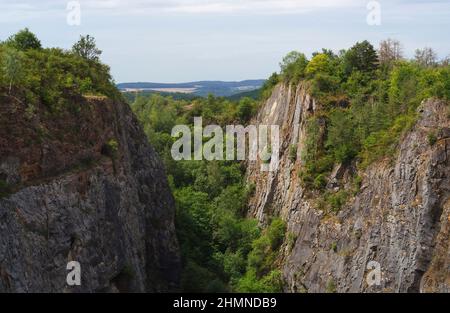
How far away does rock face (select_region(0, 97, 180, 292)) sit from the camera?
28.0m

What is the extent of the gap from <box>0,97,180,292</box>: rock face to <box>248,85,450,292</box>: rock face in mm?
12547

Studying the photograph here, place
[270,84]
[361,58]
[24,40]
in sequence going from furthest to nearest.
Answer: [270,84] → [361,58] → [24,40]

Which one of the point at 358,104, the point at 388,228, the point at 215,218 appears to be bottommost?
the point at 215,218

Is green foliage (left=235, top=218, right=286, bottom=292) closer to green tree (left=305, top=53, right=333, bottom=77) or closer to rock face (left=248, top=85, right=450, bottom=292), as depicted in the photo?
rock face (left=248, top=85, right=450, bottom=292)

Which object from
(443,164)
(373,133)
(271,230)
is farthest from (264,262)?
(443,164)

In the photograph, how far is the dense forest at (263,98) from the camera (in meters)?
37.3

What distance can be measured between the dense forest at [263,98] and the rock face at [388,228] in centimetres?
112

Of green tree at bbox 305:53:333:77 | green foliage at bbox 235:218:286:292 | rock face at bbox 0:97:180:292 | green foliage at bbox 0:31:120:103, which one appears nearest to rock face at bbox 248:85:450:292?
green foliage at bbox 235:218:286:292

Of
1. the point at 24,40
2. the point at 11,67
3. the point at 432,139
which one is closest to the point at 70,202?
the point at 11,67

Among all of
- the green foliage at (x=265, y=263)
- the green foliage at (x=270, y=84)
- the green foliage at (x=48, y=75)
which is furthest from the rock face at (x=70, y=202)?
the green foliage at (x=270, y=84)

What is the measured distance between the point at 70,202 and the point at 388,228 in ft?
67.0

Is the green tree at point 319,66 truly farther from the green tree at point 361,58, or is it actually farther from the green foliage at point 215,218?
the green foliage at point 215,218

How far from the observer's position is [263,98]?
6750 cm

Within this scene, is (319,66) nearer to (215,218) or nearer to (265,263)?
(215,218)
